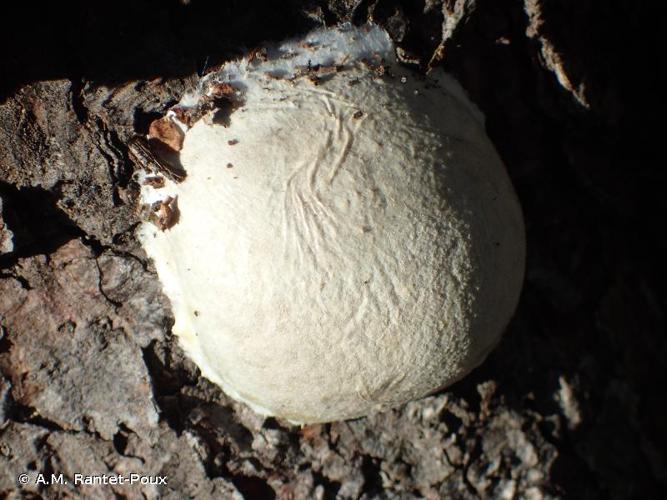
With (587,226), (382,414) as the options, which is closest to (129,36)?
(382,414)

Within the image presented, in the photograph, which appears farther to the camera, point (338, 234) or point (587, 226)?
point (587, 226)

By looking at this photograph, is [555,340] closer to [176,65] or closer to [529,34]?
[529,34]

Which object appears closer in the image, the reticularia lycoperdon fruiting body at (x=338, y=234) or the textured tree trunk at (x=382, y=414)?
the reticularia lycoperdon fruiting body at (x=338, y=234)

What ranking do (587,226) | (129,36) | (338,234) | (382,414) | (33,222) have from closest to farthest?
(338,234), (129,36), (33,222), (382,414), (587,226)

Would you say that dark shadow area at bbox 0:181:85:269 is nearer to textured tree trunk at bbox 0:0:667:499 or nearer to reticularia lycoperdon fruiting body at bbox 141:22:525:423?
textured tree trunk at bbox 0:0:667:499

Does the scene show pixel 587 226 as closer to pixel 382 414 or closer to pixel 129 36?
pixel 382 414

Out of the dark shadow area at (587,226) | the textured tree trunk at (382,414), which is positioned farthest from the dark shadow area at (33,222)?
the dark shadow area at (587,226)

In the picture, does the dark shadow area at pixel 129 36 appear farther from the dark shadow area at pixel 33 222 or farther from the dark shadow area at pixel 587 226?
the dark shadow area at pixel 587 226

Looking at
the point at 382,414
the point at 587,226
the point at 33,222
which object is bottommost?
the point at 382,414

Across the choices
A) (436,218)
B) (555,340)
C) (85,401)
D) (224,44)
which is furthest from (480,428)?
(224,44)
